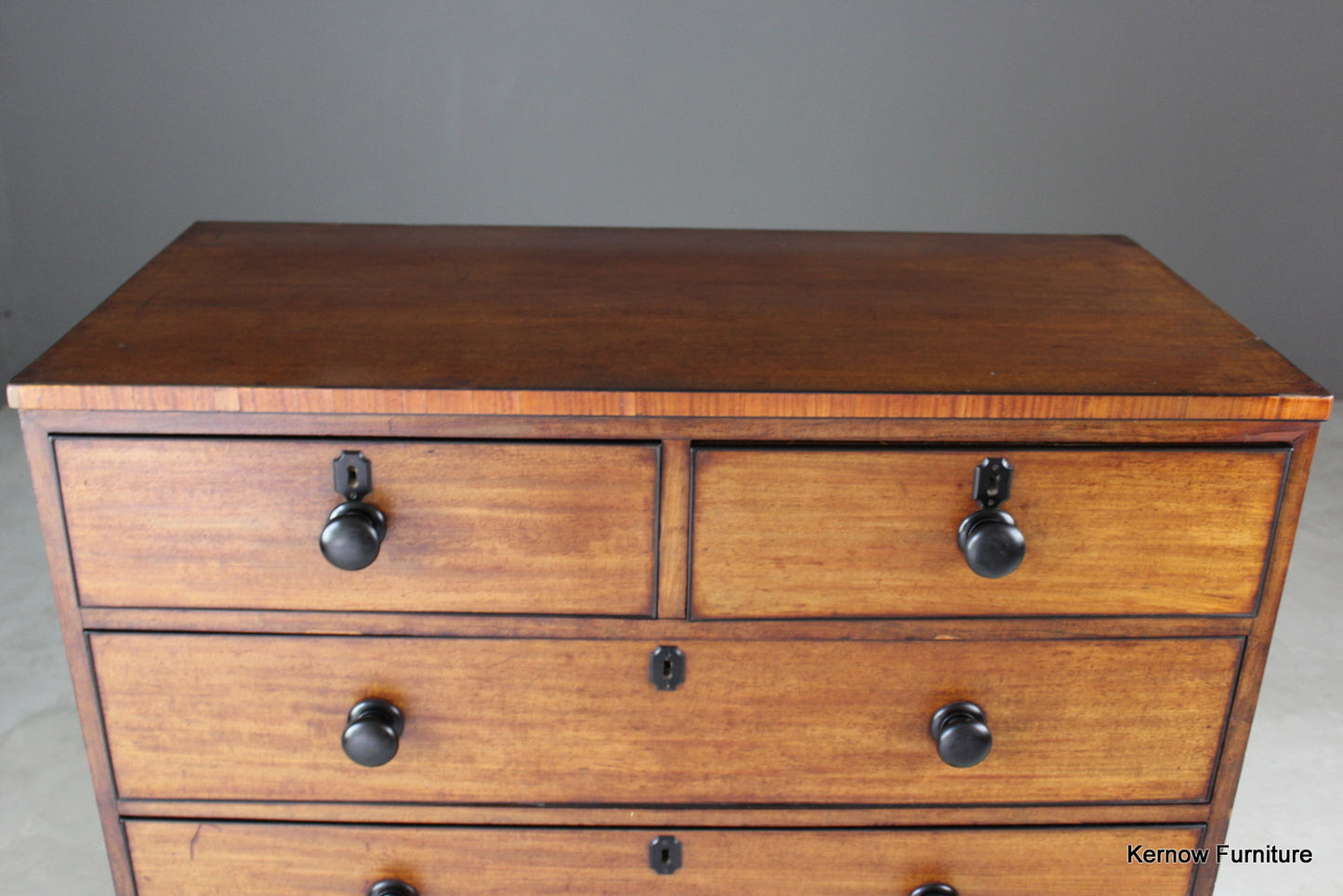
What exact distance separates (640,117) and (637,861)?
204 centimetres

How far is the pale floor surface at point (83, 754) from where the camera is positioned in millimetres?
1783

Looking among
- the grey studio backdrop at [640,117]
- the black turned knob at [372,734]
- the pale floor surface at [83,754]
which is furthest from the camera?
the grey studio backdrop at [640,117]

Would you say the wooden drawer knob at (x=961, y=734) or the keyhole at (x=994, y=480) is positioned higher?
the keyhole at (x=994, y=480)

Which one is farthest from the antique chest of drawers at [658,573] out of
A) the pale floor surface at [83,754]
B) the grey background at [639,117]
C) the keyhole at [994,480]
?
the grey background at [639,117]

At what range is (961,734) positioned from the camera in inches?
A: 47.1

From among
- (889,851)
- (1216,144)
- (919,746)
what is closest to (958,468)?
(919,746)

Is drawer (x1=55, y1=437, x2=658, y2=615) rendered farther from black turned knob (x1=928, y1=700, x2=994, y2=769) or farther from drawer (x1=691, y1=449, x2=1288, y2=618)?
black turned knob (x1=928, y1=700, x2=994, y2=769)

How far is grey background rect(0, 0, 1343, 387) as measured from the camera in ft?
9.46

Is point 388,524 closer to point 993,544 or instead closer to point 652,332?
point 652,332

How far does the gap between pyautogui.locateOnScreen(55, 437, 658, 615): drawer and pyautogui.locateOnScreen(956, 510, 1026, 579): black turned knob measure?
0.29 meters

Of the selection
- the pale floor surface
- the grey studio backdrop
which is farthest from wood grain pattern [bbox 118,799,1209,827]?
the grey studio backdrop

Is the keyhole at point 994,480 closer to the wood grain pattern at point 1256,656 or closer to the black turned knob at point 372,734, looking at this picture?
the wood grain pattern at point 1256,656

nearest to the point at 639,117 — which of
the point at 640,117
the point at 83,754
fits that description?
the point at 640,117

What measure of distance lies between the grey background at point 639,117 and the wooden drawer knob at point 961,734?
199 centimetres
